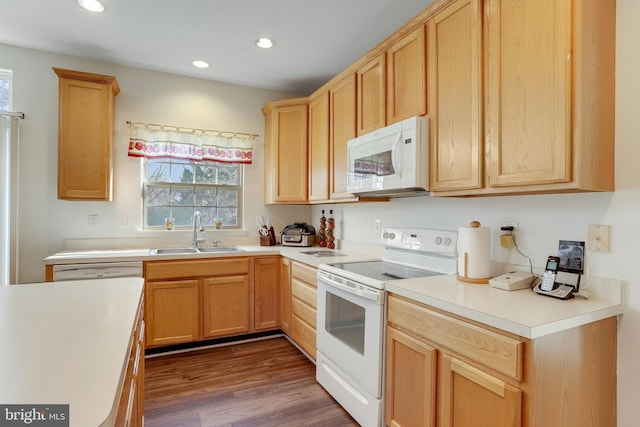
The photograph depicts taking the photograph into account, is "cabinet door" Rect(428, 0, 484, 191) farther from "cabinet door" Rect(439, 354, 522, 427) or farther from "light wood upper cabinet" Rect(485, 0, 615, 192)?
"cabinet door" Rect(439, 354, 522, 427)

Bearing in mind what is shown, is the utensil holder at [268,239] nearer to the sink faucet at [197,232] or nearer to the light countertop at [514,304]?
the sink faucet at [197,232]

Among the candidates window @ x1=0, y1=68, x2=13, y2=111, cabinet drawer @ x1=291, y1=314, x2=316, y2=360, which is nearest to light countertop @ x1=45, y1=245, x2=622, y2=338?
cabinet drawer @ x1=291, y1=314, x2=316, y2=360

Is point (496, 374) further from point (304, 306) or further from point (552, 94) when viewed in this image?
point (304, 306)

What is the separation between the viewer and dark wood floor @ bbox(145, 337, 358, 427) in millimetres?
1989

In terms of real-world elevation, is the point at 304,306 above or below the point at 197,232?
below

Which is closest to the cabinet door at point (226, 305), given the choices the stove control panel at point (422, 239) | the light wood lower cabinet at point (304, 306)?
the light wood lower cabinet at point (304, 306)

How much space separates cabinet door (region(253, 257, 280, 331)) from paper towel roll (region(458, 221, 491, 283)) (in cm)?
189

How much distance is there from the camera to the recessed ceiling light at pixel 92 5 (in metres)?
2.18

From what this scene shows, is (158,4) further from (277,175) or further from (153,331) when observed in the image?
(153,331)

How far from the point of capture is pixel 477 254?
175 cm

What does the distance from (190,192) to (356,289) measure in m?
2.31

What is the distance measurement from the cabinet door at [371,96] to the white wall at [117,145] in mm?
1554

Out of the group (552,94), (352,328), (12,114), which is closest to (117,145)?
(12,114)

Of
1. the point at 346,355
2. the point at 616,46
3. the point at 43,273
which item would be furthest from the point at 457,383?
the point at 43,273
